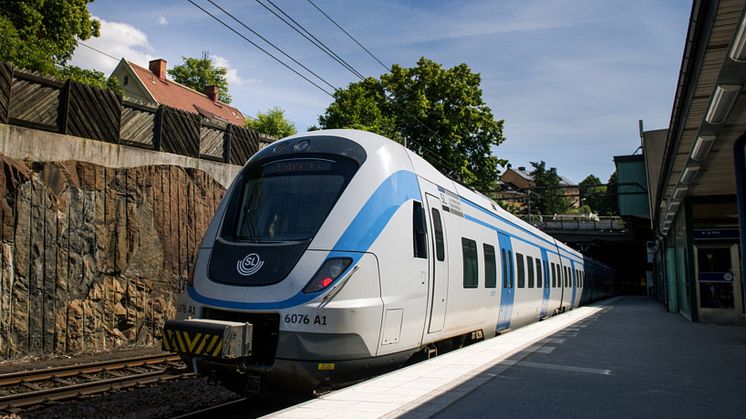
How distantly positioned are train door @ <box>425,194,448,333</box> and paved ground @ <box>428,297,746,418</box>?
3.09ft

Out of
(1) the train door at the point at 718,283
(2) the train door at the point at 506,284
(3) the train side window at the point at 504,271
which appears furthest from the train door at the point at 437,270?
(1) the train door at the point at 718,283

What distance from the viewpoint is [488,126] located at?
3284cm

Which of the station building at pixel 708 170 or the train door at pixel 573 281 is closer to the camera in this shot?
the station building at pixel 708 170

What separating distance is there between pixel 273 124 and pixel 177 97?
9.75 meters

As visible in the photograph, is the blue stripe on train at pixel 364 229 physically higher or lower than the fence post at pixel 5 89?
lower

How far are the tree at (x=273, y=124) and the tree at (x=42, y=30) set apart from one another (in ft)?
67.5

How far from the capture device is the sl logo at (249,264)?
5.78 m

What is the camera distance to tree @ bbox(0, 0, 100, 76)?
2014 cm

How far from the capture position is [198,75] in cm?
5425

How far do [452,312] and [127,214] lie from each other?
8.78 meters

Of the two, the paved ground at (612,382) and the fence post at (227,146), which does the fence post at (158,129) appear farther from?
the paved ground at (612,382)

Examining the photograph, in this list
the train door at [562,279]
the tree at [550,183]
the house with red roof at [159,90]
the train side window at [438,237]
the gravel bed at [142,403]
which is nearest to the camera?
the gravel bed at [142,403]

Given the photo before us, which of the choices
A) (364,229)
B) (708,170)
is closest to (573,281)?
(708,170)

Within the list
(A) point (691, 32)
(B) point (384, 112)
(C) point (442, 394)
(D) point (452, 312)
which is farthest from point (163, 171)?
(B) point (384, 112)
